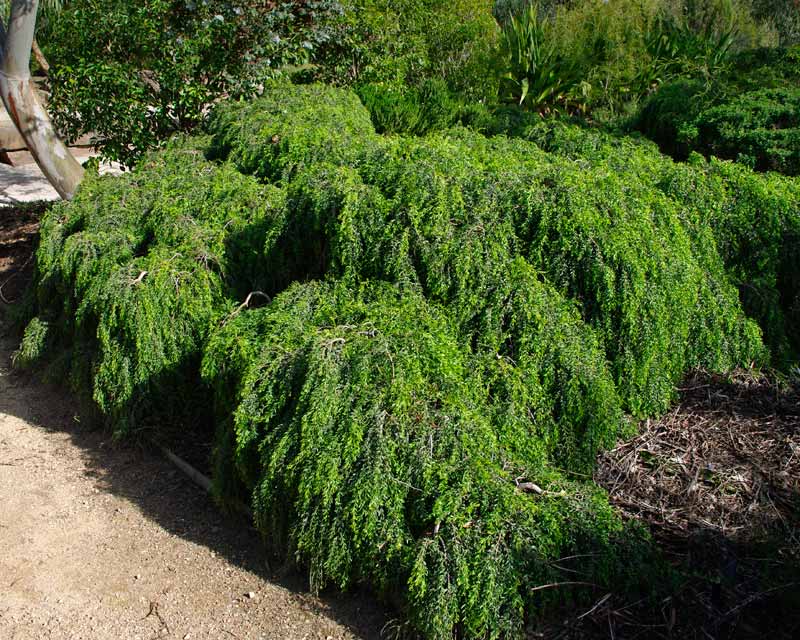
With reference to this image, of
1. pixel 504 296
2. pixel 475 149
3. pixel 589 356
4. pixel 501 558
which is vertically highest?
pixel 475 149

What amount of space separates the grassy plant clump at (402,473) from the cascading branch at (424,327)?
0.01 m

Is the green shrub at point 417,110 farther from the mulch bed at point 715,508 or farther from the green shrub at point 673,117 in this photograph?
the mulch bed at point 715,508

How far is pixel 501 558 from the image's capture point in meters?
3.92

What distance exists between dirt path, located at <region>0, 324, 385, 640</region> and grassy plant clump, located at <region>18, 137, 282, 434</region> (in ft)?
1.51

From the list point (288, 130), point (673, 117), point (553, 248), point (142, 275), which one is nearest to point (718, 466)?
point (553, 248)

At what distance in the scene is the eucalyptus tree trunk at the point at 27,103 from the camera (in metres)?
7.71

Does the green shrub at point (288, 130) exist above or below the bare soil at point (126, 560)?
above

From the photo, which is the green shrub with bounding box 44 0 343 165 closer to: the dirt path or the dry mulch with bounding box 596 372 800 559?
the dirt path

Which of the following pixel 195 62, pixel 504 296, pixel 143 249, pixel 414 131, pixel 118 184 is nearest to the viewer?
pixel 504 296

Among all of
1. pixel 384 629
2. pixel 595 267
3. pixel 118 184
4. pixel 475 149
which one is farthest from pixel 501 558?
pixel 118 184

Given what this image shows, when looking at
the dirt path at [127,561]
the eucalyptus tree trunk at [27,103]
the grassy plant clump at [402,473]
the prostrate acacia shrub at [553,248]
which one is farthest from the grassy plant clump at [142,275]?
the eucalyptus tree trunk at [27,103]

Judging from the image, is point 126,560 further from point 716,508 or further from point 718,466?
point 718,466

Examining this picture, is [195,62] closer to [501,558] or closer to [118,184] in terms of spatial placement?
[118,184]

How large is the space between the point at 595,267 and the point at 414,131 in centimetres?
508
